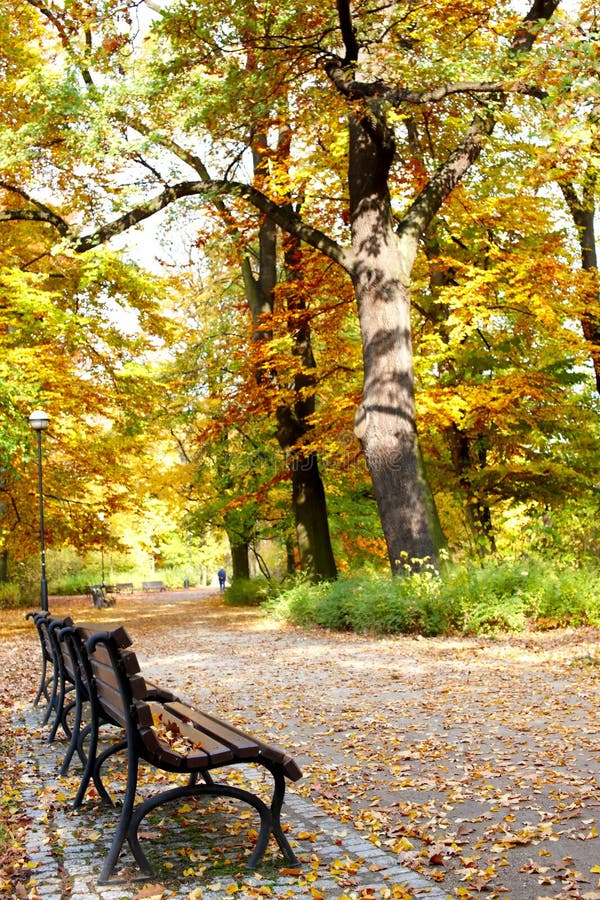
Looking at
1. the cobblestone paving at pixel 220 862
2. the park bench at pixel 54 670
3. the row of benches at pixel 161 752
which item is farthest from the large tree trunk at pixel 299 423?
the row of benches at pixel 161 752

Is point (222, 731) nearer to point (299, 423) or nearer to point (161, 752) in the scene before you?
point (161, 752)

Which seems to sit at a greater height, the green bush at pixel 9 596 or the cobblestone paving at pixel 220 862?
the green bush at pixel 9 596

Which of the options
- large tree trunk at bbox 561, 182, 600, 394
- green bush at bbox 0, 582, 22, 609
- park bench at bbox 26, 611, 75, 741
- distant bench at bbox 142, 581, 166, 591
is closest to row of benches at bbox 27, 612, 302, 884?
park bench at bbox 26, 611, 75, 741

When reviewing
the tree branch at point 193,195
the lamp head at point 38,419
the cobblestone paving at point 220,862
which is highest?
the tree branch at point 193,195

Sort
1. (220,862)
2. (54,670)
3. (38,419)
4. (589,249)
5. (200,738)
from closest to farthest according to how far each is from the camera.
→ 1. (220,862)
2. (200,738)
3. (54,670)
4. (38,419)
5. (589,249)

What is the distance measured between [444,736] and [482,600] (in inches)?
239

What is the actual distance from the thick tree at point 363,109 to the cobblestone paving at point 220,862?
930 cm

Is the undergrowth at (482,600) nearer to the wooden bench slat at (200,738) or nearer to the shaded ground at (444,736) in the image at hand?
the shaded ground at (444,736)

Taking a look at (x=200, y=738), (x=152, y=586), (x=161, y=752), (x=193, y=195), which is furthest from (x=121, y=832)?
(x=152, y=586)

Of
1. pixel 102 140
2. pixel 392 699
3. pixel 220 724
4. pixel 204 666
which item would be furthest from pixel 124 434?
pixel 220 724

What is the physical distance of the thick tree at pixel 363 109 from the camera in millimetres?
13102

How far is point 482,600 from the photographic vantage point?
41.0 feet

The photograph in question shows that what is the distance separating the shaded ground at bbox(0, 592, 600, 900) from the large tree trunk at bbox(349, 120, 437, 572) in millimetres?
2009

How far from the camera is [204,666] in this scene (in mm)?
11711
